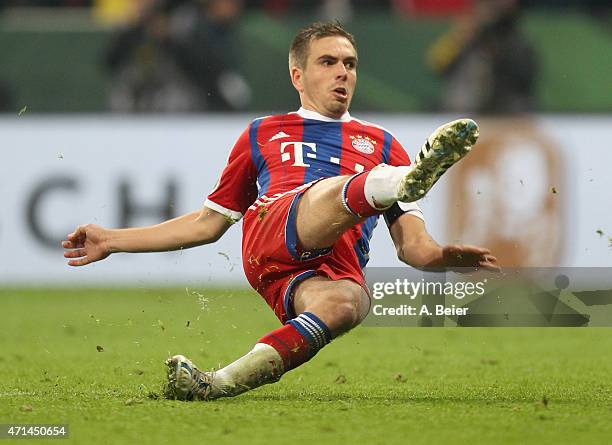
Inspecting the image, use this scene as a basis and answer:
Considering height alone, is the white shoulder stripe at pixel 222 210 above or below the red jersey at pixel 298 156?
below

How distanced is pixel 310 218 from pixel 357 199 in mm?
280

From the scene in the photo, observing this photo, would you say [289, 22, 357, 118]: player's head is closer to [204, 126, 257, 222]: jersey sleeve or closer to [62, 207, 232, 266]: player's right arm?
[204, 126, 257, 222]: jersey sleeve

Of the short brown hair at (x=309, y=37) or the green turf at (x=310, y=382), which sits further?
the short brown hair at (x=309, y=37)

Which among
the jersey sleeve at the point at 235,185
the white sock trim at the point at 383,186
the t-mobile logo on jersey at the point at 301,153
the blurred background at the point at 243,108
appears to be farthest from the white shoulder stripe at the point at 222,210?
the blurred background at the point at 243,108

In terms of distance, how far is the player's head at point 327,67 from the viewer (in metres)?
5.69

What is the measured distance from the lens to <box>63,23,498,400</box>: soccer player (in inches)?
195

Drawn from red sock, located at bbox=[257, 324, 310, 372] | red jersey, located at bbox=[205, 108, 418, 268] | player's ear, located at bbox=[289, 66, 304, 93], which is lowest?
red sock, located at bbox=[257, 324, 310, 372]

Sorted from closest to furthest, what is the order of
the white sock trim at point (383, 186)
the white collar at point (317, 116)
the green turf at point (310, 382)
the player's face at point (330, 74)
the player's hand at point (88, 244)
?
the green turf at point (310, 382) → the white sock trim at point (383, 186) → the player's hand at point (88, 244) → the player's face at point (330, 74) → the white collar at point (317, 116)

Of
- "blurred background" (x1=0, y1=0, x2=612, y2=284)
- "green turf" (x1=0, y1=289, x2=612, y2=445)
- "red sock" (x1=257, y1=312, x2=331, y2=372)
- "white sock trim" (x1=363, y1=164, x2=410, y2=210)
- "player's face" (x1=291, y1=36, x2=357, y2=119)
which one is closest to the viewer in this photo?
"green turf" (x1=0, y1=289, x2=612, y2=445)

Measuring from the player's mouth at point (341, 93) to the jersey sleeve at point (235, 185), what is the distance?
18.7 inches

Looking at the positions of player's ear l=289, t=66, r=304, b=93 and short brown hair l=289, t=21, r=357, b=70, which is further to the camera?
player's ear l=289, t=66, r=304, b=93

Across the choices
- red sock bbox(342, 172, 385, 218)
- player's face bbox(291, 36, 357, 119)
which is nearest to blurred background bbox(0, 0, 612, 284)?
player's face bbox(291, 36, 357, 119)

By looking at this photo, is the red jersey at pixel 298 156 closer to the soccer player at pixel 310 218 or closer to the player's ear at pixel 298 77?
the soccer player at pixel 310 218

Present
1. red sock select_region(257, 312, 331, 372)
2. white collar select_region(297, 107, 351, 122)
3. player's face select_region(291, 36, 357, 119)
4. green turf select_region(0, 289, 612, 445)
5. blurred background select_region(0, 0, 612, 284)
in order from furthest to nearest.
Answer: blurred background select_region(0, 0, 612, 284)
white collar select_region(297, 107, 351, 122)
player's face select_region(291, 36, 357, 119)
red sock select_region(257, 312, 331, 372)
green turf select_region(0, 289, 612, 445)
